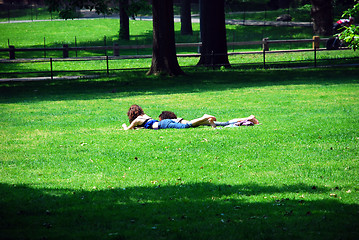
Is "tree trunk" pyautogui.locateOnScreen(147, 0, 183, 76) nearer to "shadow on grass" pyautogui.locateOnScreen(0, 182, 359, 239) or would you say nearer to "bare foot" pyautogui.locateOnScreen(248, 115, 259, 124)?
"bare foot" pyautogui.locateOnScreen(248, 115, 259, 124)

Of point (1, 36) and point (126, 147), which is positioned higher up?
point (1, 36)

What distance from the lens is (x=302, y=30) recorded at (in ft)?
141

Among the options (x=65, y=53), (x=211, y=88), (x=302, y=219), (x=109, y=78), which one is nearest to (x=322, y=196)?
(x=302, y=219)

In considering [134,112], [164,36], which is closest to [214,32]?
[164,36]

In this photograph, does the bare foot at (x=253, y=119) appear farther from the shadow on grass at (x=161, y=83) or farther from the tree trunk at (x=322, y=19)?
the tree trunk at (x=322, y=19)

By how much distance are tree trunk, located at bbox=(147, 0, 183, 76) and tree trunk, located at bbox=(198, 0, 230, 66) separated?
9.90 feet

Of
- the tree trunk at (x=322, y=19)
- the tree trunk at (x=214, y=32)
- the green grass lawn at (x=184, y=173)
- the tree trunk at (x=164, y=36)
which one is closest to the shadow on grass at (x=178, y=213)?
the green grass lawn at (x=184, y=173)

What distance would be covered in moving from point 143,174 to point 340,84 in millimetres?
13463

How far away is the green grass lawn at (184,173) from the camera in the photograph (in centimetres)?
541

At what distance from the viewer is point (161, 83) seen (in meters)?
21.2

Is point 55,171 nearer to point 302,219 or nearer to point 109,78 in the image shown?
point 302,219

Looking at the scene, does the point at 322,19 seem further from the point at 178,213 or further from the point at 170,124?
the point at 178,213

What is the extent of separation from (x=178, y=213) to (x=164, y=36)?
17.4 m

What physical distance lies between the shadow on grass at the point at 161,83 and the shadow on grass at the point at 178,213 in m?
11.4
